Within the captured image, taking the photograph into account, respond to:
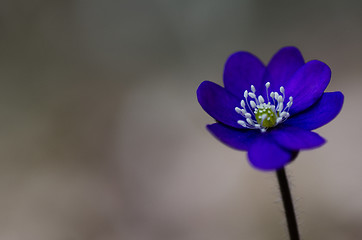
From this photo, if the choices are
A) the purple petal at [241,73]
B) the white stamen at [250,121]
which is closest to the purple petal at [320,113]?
the white stamen at [250,121]

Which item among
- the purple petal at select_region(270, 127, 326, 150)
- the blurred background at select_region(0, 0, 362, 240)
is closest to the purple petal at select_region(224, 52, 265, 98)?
the purple petal at select_region(270, 127, 326, 150)

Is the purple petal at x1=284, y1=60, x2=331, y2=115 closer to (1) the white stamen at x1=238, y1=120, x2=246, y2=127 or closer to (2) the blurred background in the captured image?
(1) the white stamen at x1=238, y1=120, x2=246, y2=127

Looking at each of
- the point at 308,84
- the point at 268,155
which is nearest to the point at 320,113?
the point at 308,84

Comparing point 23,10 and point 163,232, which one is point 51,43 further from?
point 163,232

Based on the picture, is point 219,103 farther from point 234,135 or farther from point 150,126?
point 150,126

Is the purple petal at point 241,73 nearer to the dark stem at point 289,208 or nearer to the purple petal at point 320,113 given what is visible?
the purple petal at point 320,113

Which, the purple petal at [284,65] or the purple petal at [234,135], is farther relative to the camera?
the purple petal at [284,65]

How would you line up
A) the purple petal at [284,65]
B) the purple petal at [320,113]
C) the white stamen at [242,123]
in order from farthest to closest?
the purple petal at [284,65] → the white stamen at [242,123] → the purple petal at [320,113]

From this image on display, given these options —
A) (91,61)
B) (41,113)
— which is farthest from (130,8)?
(41,113)
